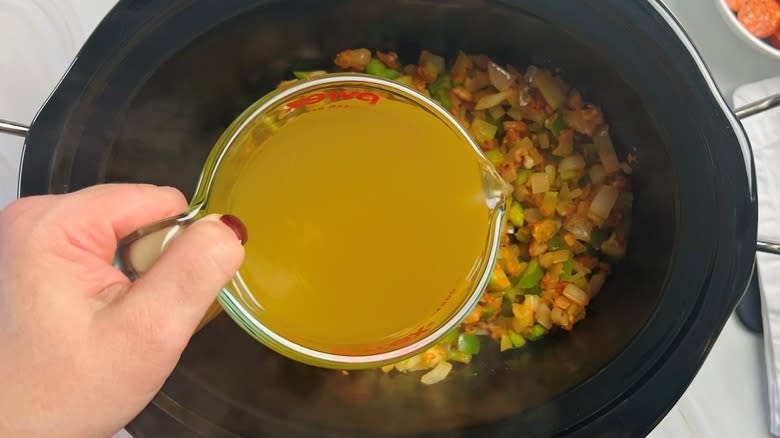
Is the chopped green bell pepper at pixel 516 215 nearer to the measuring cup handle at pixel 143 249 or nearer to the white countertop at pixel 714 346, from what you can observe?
the white countertop at pixel 714 346

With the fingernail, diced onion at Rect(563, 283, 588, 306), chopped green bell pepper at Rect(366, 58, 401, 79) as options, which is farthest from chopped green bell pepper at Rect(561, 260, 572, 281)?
the fingernail

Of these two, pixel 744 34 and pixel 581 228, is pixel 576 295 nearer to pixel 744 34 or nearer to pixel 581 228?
pixel 581 228

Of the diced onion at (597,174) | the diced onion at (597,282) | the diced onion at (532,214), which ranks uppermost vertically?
the diced onion at (597,174)

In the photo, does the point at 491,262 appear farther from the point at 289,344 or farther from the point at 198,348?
the point at 198,348

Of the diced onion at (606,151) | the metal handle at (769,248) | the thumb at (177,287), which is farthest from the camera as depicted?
the diced onion at (606,151)

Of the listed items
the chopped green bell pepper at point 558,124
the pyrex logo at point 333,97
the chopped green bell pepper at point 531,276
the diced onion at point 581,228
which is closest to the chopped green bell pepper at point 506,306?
the chopped green bell pepper at point 531,276

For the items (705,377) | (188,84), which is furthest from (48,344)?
(705,377)
